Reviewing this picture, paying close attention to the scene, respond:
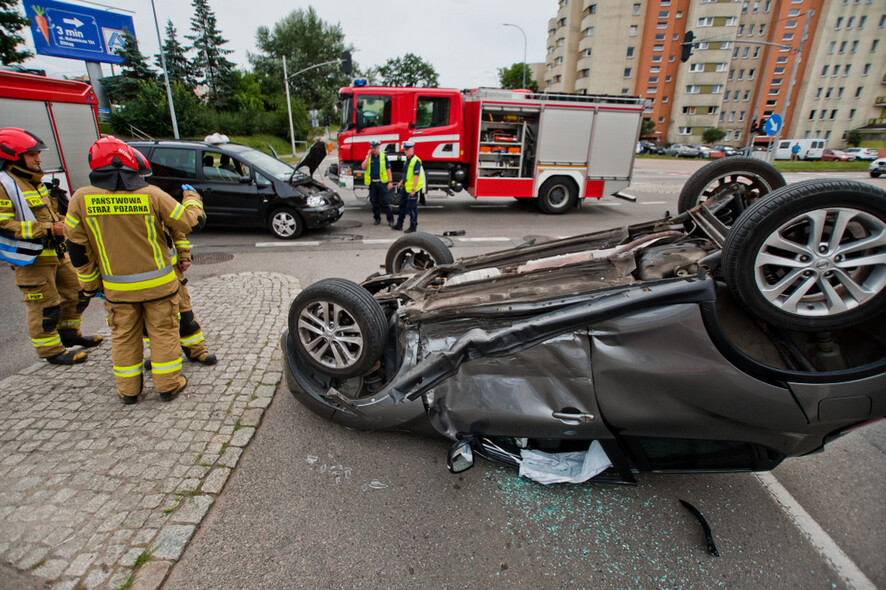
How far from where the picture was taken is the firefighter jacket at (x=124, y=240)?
2.93 meters

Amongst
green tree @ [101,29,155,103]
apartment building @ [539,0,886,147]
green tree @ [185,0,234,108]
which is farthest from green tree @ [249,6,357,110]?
apartment building @ [539,0,886,147]

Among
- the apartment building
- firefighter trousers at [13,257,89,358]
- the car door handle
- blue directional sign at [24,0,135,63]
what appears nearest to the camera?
the car door handle

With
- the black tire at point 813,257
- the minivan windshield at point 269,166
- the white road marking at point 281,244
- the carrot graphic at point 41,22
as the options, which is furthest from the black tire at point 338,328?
the carrot graphic at point 41,22

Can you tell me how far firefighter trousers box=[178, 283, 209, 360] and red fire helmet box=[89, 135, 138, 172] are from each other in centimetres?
117

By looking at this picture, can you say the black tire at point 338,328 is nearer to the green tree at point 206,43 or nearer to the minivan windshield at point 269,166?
the minivan windshield at point 269,166

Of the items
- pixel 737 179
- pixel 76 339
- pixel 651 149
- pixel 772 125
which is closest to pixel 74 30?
pixel 76 339

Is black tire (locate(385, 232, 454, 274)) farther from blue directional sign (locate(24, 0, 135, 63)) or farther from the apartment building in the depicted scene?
the apartment building

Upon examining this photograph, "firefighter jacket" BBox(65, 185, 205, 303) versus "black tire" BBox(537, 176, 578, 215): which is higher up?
"firefighter jacket" BBox(65, 185, 205, 303)

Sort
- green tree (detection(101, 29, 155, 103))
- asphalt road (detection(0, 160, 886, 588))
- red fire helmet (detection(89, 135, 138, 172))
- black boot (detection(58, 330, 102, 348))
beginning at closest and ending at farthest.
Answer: asphalt road (detection(0, 160, 886, 588)) → red fire helmet (detection(89, 135, 138, 172)) → black boot (detection(58, 330, 102, 348)) → green tree (detection(101, 29, 155, 103))

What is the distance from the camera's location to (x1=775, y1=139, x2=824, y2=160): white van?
129 feet

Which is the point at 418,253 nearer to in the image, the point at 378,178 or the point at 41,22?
the point at 378,178

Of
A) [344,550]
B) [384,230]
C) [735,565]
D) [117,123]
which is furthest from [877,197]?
[117,123]

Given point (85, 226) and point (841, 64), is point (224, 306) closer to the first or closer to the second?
point (85, 226)

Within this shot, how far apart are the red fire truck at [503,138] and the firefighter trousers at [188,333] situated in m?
7.42
